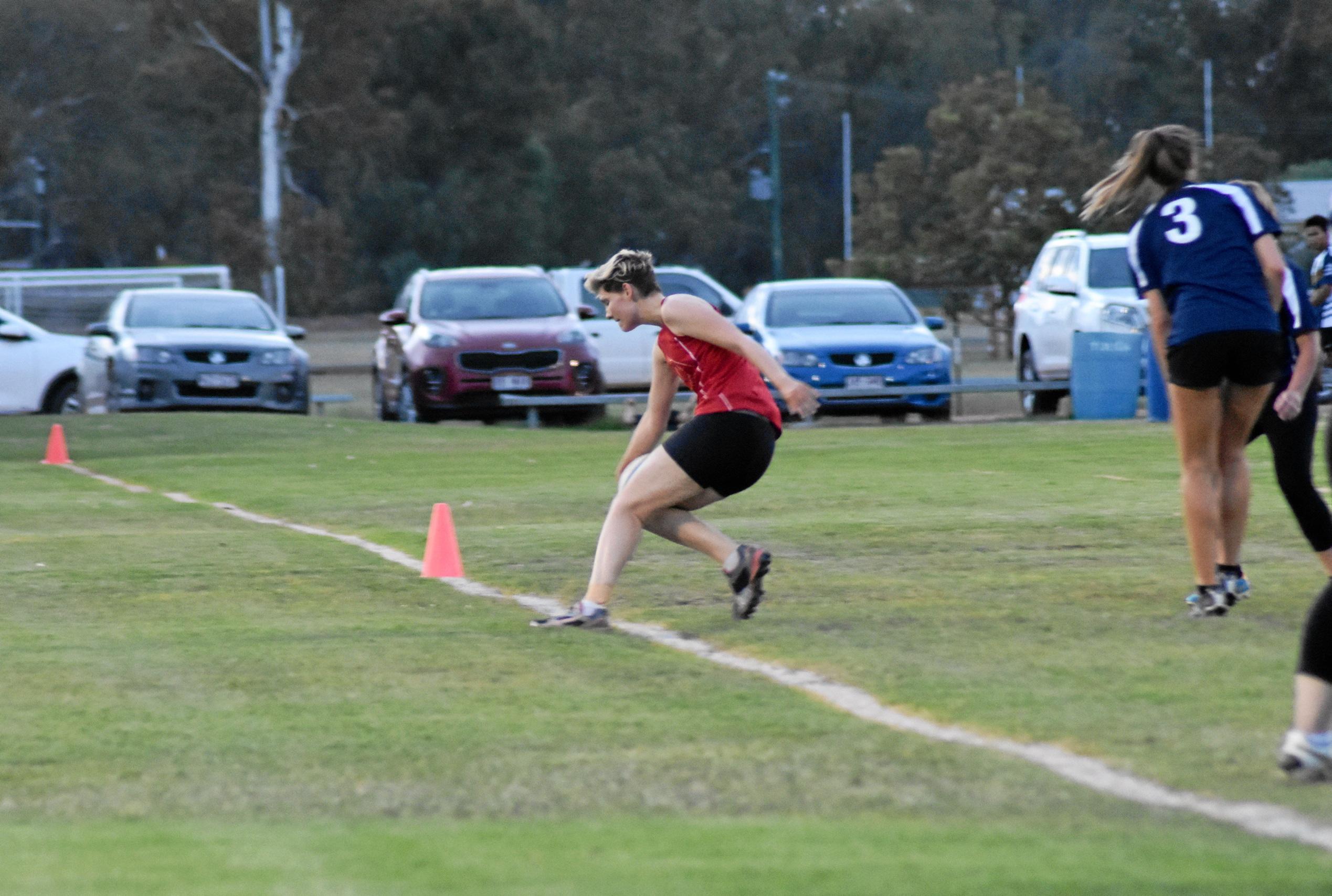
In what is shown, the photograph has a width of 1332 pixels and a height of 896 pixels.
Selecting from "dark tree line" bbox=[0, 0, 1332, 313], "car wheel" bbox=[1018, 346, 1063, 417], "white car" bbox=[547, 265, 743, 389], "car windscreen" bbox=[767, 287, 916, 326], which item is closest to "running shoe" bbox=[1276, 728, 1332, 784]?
"car windscreen" bbox=[767, 287, 916, 326]

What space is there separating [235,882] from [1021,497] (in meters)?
9.51

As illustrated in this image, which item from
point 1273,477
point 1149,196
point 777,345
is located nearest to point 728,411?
point 1149,196

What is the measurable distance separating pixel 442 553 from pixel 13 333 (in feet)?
52.9

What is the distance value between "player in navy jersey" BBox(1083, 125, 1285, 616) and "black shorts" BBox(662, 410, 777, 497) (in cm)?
147

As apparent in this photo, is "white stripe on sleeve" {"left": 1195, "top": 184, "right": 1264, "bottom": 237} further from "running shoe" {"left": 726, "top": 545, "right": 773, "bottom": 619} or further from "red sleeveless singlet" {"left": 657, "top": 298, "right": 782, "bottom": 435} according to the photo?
"running shoe" {"left": 726, "top": 545, "right": 773, "bottom": 619}

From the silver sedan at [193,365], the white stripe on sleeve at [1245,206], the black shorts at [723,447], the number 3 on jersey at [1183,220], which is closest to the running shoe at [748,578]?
the black shorts at [723,447]

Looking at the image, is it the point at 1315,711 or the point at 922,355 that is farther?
the point at 922,355

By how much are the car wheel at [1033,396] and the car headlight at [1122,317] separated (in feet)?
5.19

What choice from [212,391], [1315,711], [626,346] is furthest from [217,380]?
[1315,711]

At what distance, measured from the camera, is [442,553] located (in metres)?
9.90

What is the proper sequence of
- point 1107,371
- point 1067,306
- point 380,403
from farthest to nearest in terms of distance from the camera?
point 380,403
point 1067,306
point 1107,371

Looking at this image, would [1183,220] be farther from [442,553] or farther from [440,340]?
[440,340]

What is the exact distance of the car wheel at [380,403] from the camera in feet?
79.4

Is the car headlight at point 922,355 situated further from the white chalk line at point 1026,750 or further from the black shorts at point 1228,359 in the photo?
the black shorts at point 1228,359
